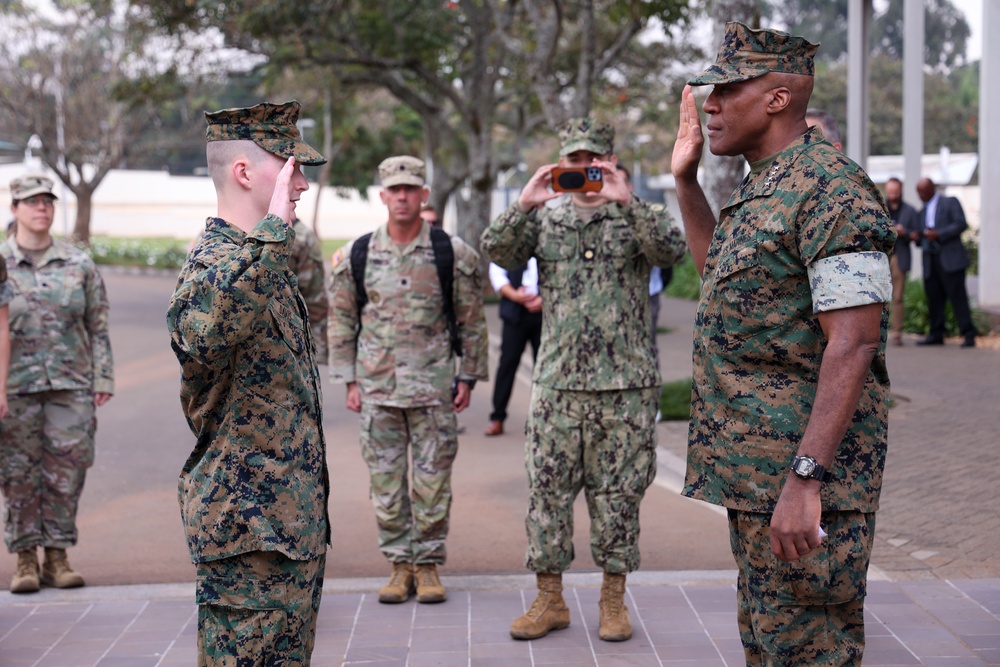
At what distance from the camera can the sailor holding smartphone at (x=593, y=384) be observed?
5098 mm

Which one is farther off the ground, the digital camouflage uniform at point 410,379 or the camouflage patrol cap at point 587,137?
the camouflage patrol cap at point 587,137

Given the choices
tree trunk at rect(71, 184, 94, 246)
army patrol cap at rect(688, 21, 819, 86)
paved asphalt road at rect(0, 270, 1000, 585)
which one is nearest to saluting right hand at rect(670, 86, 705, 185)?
army patrol cap at rect(688, 21, 819, 86)

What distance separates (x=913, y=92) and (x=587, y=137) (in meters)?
14.5

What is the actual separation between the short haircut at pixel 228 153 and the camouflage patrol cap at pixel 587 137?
218 cm

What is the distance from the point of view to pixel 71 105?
3534 cm

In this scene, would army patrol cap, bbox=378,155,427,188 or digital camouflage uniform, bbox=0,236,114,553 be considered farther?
digital camouflage uniform, bbox=0,236,114,553

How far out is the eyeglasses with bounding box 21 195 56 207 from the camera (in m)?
5.96

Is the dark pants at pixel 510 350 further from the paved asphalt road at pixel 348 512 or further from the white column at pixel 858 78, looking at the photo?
the white column at pixel 858 78

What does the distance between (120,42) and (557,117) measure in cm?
2400

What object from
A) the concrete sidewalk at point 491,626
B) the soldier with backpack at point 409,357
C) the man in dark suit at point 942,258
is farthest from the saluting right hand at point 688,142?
the man in dark suit at point 942,258

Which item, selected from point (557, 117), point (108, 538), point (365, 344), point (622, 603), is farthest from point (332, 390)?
point (622, 603)

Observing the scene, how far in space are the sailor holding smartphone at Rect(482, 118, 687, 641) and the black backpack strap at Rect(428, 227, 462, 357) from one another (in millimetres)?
552

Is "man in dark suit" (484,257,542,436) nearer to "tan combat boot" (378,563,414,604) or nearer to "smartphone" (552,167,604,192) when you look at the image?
"tan combat boot" (378,563,414,604)

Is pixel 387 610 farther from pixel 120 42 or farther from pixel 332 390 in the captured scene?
pixel 120 42
